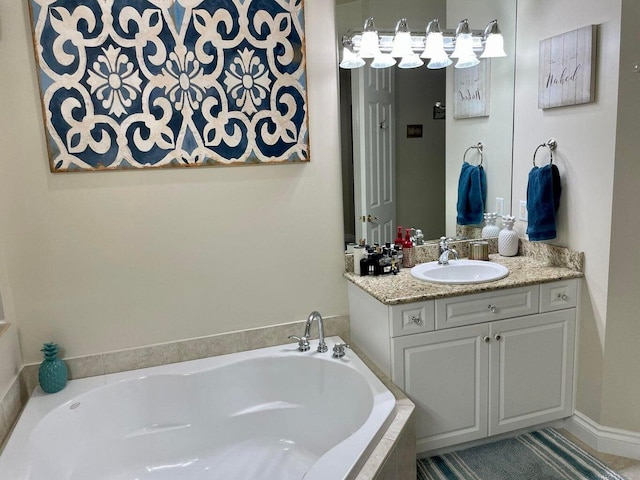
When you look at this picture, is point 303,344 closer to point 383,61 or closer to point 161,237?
point 161,237

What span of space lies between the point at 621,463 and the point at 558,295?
846 mm

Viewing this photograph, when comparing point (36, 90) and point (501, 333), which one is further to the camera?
point (501, 333)

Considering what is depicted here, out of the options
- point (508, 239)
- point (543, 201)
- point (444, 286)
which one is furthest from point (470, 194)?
point (444, 286)

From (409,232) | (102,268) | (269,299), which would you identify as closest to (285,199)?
(269,299)

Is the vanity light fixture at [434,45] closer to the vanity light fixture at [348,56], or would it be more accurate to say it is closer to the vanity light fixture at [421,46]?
the vanity light fixture at [421,46]

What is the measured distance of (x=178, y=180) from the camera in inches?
93.0

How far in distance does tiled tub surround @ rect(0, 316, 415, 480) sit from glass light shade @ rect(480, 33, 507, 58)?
1627mm

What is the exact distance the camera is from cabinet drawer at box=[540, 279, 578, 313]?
244cm

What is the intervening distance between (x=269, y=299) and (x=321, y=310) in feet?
0.97

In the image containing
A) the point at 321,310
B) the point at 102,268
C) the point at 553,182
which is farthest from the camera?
the point at 321,310

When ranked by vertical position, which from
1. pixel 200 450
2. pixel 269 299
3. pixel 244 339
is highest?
pixel 269 299

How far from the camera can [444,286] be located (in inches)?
92.0

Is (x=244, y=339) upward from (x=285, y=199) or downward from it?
downward

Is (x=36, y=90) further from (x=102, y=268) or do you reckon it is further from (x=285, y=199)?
(x=285, y=199)
